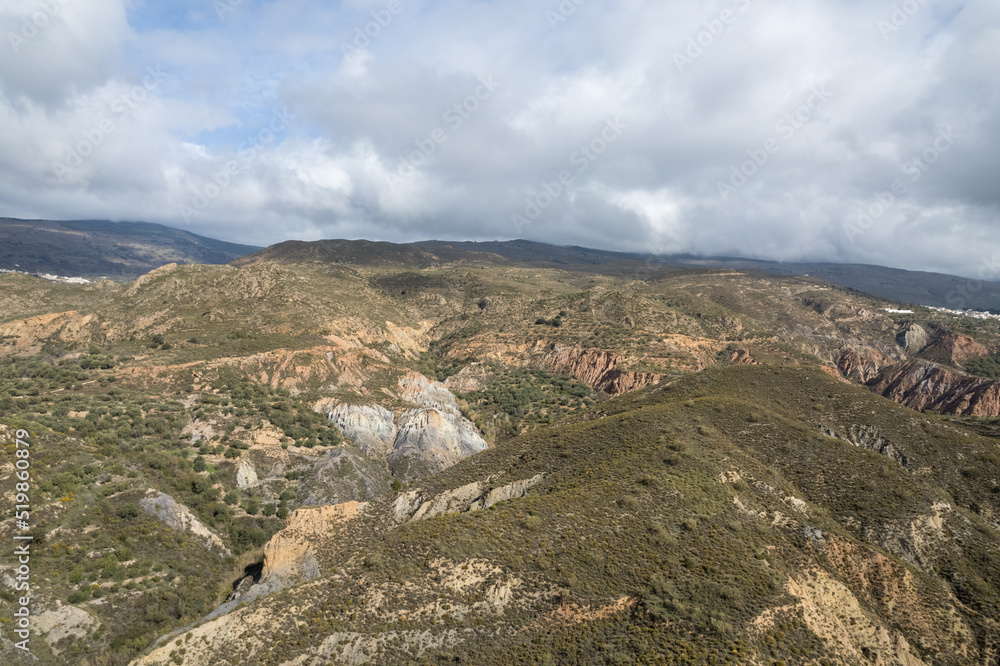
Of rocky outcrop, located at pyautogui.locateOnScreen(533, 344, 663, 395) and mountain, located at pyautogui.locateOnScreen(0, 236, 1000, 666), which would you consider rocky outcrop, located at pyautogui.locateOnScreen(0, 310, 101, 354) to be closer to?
mountain, located at pyautogui.locateOnScreen(0, 236, 1000, 666)

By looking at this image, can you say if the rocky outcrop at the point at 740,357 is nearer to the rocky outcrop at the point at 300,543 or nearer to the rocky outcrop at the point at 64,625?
the rocky outcrop at the point at 300,543

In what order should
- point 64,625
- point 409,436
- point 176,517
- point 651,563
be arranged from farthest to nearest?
point 409,436 < point 176,517 < point 64,625 < point 651,563

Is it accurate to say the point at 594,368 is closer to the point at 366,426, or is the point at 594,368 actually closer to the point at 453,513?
the point at 366,426

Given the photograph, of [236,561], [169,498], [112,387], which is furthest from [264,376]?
[236,561]

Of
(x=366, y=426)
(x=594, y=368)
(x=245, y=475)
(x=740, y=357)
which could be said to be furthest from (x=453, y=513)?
(x=740, y=357)

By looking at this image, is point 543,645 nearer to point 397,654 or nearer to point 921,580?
point 397,654

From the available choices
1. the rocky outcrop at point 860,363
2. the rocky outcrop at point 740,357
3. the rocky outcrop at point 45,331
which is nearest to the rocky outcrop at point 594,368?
the rocky outcrop at point 740,357

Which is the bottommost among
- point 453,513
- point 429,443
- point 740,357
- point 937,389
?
point 429,443
